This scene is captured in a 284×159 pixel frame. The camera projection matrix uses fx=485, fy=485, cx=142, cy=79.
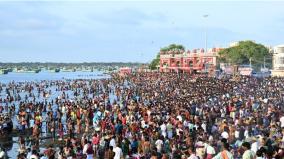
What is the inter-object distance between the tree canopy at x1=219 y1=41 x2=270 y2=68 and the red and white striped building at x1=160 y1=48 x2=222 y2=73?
2847 millimetres

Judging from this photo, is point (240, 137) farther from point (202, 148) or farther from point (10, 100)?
point (10, 100)

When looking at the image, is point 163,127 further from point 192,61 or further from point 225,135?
point 192,61

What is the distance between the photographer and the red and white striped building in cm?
11206

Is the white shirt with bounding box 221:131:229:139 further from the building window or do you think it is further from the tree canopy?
the tree canopy

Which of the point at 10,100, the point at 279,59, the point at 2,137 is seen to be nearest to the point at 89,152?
the point at 2,137

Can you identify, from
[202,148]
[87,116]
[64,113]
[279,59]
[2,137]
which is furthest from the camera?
[279,59]

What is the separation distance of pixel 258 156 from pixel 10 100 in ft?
197

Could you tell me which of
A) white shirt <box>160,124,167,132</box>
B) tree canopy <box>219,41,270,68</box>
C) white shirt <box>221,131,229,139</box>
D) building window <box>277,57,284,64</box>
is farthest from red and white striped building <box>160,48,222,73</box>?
white shirt <box>221,131,229,139</box>

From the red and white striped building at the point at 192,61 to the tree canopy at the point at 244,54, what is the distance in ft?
9.34

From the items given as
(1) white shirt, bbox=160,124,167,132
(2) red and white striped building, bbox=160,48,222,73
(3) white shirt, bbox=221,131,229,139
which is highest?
(2) red and white striped building, bbox=160,48,222,73

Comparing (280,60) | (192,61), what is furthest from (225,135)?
(192,61)

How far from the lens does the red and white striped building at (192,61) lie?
112 metres

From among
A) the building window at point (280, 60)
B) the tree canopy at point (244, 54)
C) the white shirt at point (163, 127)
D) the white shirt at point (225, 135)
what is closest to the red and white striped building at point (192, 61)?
the tree canopy at point (244, 54)

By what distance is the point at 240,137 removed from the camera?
757 inches
